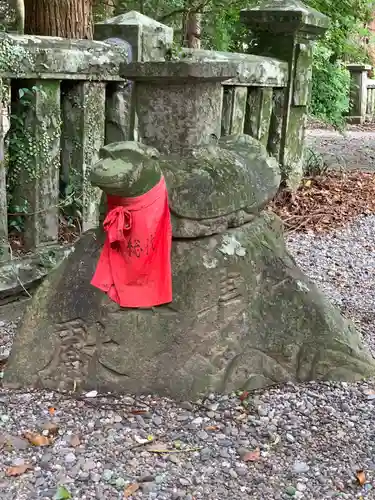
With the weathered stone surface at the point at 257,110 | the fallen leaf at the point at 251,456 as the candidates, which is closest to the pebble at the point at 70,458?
the fallen leaf at the point at 251,456

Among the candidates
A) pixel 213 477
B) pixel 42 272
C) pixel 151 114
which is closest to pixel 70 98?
pixel 42 272

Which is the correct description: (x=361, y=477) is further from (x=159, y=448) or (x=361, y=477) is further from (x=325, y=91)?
(x=325, y=91)

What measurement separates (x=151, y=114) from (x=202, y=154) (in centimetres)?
24

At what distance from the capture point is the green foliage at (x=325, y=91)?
8.05 metres

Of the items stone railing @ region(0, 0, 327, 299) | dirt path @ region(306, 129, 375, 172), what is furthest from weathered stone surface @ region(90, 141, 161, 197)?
dirt path @ region(306, 129, 375, 172)

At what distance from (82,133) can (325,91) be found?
204 inches

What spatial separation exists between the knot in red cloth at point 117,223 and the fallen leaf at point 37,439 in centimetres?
67

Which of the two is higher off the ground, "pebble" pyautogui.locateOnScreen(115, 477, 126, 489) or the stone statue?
the stone statue

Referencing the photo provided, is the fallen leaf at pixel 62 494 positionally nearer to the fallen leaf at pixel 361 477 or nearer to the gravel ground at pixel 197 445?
the gravel ground at pixel 197 445

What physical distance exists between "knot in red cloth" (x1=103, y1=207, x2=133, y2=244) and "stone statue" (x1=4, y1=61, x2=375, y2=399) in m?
0.07

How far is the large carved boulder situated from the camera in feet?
7.65

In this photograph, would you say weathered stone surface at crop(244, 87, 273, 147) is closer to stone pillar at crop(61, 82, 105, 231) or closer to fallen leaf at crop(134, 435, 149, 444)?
stone pillar at crop(61, 82, 105, 231)

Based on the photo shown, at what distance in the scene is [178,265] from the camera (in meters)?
2.35

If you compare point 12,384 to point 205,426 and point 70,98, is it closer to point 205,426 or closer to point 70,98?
point 205,426
